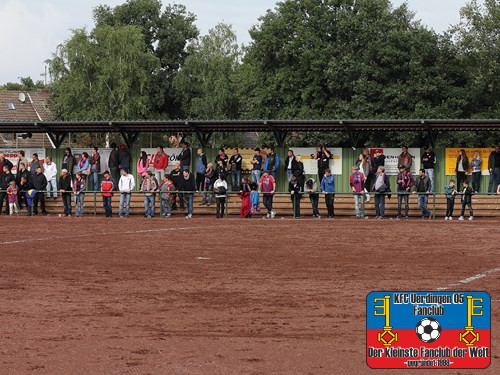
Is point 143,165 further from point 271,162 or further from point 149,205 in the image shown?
point 271,162

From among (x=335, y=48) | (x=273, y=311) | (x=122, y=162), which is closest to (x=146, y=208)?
(x=122, y=162)

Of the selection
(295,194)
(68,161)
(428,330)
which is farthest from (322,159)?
(428,330)

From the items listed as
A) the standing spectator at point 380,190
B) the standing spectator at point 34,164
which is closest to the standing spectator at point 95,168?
the standing spectator at point 34,164

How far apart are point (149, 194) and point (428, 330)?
2828cm

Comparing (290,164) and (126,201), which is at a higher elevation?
(290,164)

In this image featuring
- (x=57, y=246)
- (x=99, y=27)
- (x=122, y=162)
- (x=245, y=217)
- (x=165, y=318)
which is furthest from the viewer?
(x=99, y=27)

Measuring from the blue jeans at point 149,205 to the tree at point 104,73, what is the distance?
51.2 m

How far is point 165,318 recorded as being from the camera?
43.5 feet

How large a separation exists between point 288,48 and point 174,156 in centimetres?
3278

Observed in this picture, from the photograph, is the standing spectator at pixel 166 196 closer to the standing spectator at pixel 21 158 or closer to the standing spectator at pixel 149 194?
the standing spectator at pixel 149 194

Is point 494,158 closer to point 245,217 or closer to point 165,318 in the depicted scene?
point 245,217

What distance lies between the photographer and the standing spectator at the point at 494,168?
3625cm

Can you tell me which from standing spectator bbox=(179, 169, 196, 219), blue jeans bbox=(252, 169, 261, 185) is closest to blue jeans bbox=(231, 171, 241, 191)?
blue jeans bbox=(252, 169, 261, 185)

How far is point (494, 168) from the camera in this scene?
36.3 meters
